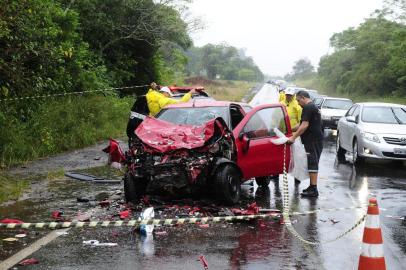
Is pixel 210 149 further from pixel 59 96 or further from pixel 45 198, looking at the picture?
pixel 59 96

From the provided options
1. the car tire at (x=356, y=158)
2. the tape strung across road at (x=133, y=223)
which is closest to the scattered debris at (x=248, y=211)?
the tape strung across road at (x=133, y=223)

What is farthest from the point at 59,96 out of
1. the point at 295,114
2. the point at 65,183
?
the point at 295,114

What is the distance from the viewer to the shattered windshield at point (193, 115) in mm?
9758

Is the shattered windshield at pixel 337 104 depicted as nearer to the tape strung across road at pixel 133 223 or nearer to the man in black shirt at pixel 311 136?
the man in black shirt at pixel 311 136

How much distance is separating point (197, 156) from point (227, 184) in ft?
2.03

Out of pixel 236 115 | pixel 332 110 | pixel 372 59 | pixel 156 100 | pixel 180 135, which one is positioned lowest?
pixel 332 110

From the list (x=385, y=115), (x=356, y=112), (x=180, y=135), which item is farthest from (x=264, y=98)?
(x=180, y=135)

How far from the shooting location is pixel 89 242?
650 centimetres

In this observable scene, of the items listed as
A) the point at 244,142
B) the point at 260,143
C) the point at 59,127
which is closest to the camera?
the point at 244,142

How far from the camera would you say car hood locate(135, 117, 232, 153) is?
8.36 meters

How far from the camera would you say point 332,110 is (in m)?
25.3

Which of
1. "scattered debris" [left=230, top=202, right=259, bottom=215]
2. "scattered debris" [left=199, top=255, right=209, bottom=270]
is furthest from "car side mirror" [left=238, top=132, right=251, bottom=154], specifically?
"scattered debris" [left=199, top=255, right=209, bottom=270]

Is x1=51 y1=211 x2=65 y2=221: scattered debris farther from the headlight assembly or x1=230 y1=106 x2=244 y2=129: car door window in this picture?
the headlight assembly

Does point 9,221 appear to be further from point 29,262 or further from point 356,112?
point 356,112
